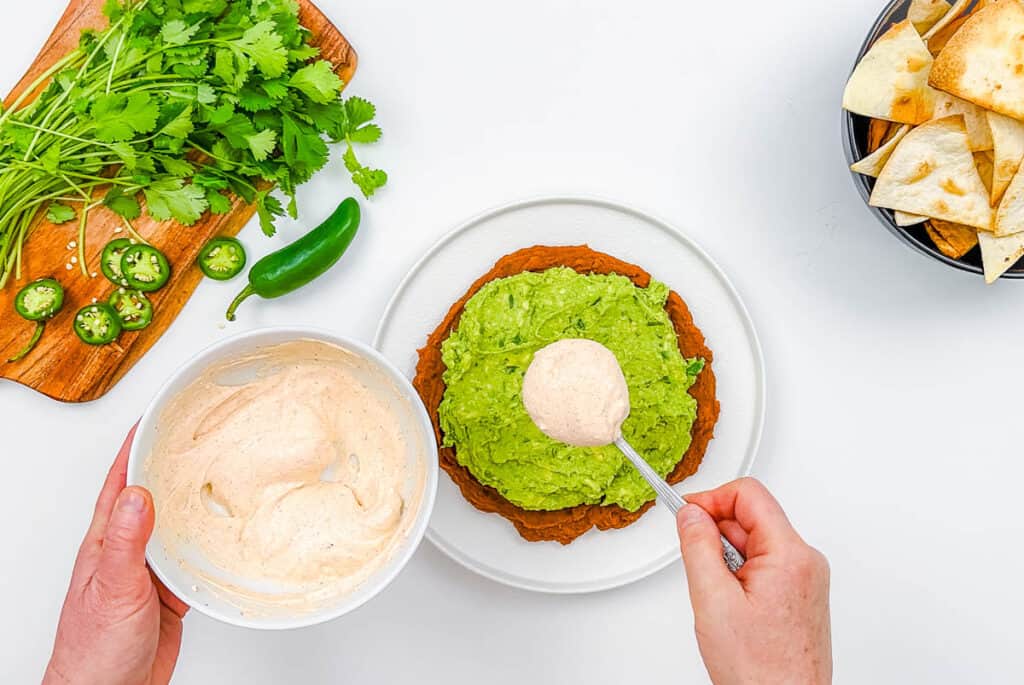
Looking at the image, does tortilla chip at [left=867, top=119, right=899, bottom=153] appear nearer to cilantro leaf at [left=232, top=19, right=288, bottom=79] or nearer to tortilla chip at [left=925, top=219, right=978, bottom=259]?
tortilla chip at [left=925, top=219, right=978, bottom=259]

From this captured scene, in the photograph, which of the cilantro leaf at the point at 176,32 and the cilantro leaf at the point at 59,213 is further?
the cilantro leaf at the point at 59,213

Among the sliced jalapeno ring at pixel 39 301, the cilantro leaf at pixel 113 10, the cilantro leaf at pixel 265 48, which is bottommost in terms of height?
the sliced jalapeno ring at pixel 39 301

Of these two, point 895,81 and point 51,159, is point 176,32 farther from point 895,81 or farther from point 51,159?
point 895,81

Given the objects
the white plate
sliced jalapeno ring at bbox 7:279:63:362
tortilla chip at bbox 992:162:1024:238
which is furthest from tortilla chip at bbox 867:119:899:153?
sliced jalapeno ring at bbox 7:279:63:362

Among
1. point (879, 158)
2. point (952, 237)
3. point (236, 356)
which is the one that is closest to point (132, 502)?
point (236, 356)

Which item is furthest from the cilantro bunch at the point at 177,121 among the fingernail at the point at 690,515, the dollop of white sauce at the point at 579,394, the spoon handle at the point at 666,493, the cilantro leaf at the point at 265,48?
the fingernail at the point at 690,515

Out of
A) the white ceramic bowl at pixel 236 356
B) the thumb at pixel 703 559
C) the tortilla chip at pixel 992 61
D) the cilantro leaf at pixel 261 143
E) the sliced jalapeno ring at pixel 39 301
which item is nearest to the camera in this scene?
the thumb at pixel 703 559

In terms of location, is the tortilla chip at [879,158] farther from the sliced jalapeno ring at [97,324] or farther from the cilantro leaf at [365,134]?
the sliced jalapeno ring at [97,324]
